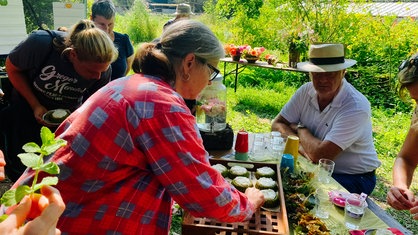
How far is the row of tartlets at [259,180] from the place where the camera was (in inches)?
61.7

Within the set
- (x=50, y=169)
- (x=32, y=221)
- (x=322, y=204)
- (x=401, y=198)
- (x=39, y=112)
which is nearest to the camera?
(x=32, y=221)

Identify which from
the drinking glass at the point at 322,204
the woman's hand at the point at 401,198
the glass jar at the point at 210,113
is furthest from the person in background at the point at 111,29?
the woman's hand at the point at 401,198

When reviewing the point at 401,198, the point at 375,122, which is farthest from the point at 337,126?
the point at 375,122

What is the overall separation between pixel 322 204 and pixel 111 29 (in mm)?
2746

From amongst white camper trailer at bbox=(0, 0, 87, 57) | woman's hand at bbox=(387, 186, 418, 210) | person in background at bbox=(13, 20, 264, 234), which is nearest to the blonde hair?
person in background at bbox=(13, 20, 264, 234)

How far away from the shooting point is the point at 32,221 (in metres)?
0.53

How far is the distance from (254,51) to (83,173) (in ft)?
18.4

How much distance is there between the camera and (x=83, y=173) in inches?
45.5

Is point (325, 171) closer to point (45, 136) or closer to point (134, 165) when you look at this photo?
point (134, 165)

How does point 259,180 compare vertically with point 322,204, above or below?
above

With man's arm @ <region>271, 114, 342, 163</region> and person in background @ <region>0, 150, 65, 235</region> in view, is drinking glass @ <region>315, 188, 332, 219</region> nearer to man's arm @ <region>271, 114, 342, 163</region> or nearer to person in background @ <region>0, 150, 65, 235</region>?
man's arm @ <region>271, 114, 342, 163</region>

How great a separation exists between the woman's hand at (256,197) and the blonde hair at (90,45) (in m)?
1.30

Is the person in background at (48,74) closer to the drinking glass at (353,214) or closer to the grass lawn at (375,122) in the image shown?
the drinking glass at (353,214)

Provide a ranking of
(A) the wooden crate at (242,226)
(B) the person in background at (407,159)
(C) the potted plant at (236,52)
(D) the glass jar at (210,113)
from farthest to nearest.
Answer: (C) the potted plant at (236,52), (D) the glass jar at (210,113), (B) the person in background at (407,159), (A) the wooden crate at (242,226)
